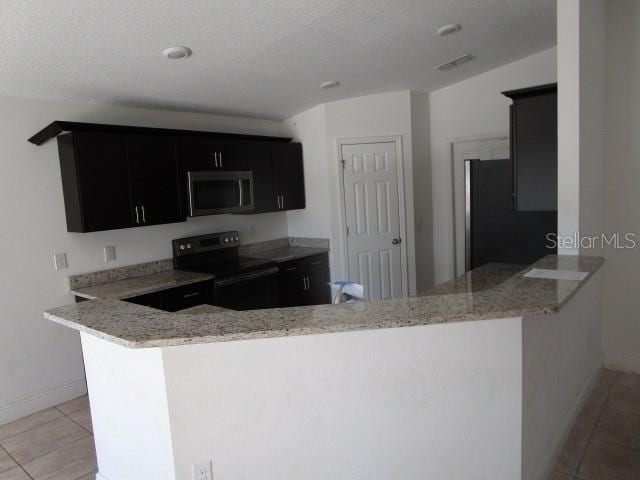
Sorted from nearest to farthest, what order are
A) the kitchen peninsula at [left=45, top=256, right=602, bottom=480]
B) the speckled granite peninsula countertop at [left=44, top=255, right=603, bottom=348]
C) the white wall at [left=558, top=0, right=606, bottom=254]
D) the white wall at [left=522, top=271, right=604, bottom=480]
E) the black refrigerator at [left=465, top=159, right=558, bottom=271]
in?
1. the speckled granite peninsula countertop at [left=44, top=255, right=603, bottom=348]
2. the kitchen peninsula at [left=45, top=256, right=602, bottom=480]
3. the white wall at [left=522, top=271, right=604, bottom=480]
4. the white wall at [left=558, top=0, right=606, bottom=254]
5. the black refrigerator at [left=465, top=159, right=558, bottom=271]

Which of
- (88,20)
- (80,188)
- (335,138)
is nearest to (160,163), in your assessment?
(80,188)

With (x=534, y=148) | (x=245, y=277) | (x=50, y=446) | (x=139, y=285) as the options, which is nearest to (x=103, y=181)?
(x=139, y=285)

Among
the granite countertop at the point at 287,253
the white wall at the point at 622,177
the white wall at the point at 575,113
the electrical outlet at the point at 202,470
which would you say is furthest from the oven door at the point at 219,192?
the white wall at the point at 622,177

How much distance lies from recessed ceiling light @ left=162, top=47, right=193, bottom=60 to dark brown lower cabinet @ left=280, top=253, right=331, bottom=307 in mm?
2120

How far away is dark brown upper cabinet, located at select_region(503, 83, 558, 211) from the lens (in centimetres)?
280

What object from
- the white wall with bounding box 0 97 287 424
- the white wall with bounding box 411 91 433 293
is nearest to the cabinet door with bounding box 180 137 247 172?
the white wall with bounding box 0 97 287 424

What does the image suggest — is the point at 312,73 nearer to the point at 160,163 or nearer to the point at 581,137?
the point at 160,163

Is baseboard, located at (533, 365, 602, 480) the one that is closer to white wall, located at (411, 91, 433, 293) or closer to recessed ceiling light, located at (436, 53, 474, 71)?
white wall, located at (411, 91, 433, 293)

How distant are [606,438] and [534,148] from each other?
1730mm

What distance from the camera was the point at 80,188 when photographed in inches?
124

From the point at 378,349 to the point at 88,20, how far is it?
217cm

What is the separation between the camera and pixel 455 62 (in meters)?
3.97

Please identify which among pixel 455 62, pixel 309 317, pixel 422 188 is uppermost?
pixel 455 62

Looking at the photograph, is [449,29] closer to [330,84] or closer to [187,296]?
[330,84]
